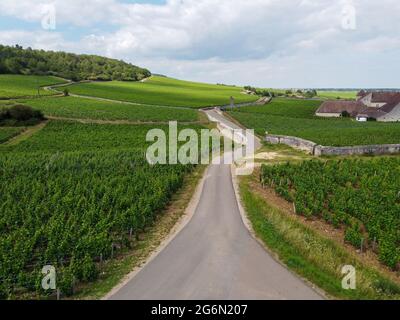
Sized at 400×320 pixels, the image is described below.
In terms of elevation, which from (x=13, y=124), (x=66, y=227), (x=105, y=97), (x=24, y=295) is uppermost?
(x=105, y=97)

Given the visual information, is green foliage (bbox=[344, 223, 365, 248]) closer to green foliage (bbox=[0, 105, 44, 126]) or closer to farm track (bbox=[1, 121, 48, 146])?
farm track (bbox=[1, 121, 48, 146])

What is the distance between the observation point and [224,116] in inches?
3110

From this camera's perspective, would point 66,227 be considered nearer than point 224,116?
Yes

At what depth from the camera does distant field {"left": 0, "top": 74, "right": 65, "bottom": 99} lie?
9031cm

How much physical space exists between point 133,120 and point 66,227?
47058mm

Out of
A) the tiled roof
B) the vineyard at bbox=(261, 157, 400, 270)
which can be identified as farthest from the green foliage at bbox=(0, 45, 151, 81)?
the vineyard at bbox=(261, 157, 400, 270)

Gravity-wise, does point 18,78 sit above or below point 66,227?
above

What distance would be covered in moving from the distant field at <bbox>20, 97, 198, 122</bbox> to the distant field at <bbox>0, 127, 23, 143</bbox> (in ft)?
35.1

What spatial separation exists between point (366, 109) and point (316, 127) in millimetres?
25743

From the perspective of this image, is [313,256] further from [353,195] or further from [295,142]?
[295,142]

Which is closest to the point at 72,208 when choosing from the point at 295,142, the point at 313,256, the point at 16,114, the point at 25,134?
the point at 313,256

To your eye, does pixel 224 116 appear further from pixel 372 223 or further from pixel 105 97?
pixel 372 223

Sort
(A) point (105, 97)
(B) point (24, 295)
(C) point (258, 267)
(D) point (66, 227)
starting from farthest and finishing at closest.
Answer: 1. (A) point (105, 97)
2. (D) point (66, 227)
3. (C) point (258, 267)
4. (B) point (24, 295)
